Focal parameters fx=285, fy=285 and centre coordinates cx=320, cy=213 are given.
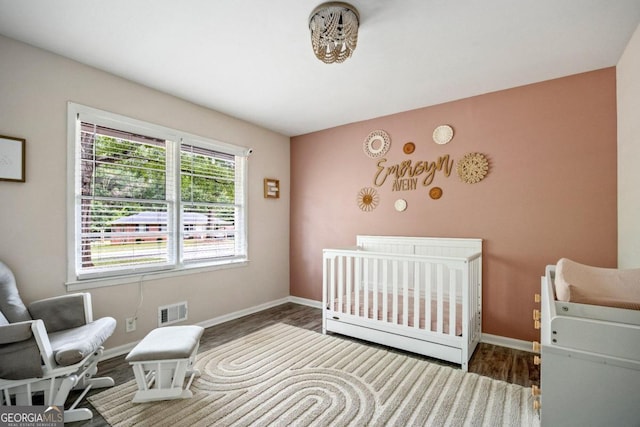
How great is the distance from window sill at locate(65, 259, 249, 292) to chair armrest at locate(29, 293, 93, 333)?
0.28 meters

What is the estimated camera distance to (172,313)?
278 cm

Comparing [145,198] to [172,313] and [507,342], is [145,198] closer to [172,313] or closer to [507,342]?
[172,313]

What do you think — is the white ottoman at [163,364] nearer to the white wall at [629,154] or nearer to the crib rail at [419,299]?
the crib rail at [419,299]

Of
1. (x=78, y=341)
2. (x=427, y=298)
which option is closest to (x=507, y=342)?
(x=427, y=298)

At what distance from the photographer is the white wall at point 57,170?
76.6 inches

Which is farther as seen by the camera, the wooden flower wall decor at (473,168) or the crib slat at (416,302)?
the wooden flower wall decor at (473,168)

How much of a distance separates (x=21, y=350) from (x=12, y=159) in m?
1.28

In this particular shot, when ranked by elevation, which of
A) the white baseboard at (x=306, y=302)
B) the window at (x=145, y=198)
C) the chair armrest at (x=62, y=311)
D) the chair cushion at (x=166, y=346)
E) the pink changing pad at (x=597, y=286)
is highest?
the window at (x=145, y=198)

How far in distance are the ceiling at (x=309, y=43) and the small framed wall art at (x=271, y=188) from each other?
1.22m

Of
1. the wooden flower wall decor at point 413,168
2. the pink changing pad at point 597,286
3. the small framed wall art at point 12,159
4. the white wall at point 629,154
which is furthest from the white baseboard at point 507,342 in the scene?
the small framed wall art at point 12,159

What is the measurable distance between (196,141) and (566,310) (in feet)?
10.4

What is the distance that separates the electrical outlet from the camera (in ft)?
8.10

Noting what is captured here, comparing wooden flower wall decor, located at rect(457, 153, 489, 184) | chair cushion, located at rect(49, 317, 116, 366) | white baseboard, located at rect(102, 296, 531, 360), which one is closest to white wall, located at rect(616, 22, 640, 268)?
wooden flower wall decor, located at rect(457, 153, 489, 184)

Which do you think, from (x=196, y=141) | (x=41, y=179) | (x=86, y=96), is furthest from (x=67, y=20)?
(x=196, y=141)
